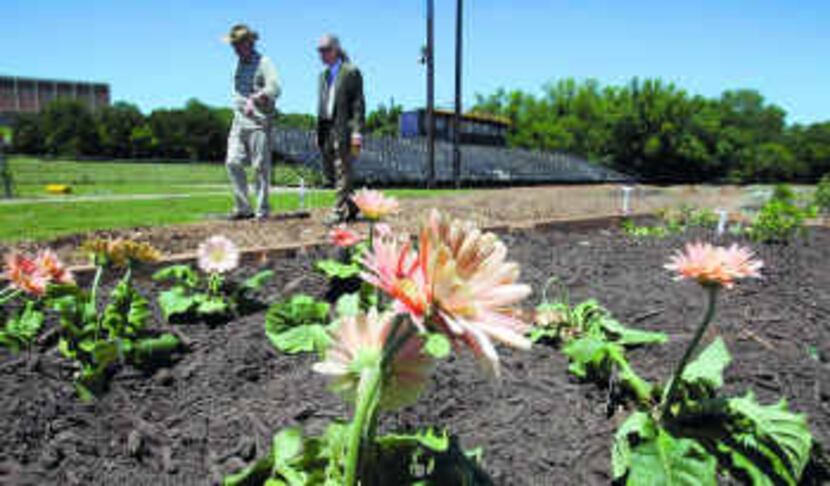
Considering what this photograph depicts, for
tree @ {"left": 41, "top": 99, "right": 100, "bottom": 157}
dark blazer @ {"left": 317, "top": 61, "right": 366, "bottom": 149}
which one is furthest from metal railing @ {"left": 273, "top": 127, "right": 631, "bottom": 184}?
tree @ {"left": 41, "top": 99, "right": 100, "bottom": 157}

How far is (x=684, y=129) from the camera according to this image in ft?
125

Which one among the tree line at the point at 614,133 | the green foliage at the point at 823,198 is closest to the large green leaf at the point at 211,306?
the green foliage at the point at 823,198

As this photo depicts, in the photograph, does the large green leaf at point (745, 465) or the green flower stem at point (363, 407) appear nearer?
the green flower stem at point (363, 407)

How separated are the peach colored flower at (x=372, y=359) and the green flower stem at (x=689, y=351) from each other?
1.10m

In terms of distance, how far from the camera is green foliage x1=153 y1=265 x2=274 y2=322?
2.61m

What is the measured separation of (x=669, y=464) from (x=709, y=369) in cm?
52

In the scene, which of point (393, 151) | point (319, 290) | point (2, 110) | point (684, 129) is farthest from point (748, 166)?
point (2, 110)

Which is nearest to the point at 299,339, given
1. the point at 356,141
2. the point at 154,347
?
the point at 154,347

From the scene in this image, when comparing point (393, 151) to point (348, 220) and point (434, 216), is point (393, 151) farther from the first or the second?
point (434, 216)

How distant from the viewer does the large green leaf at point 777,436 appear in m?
1.63

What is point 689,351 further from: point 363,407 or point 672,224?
point 672,224

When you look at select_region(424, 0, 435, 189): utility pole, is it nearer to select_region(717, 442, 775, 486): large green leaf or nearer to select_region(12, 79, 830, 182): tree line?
select_region(12, 79, 830, 182): tree line

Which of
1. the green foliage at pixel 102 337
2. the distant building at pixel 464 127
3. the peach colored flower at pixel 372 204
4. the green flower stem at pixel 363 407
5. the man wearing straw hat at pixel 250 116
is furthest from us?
the distant building at pixel 464 127

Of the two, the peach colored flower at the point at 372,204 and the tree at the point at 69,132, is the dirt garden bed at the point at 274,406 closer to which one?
the peach colored flower at the point at 372,204
